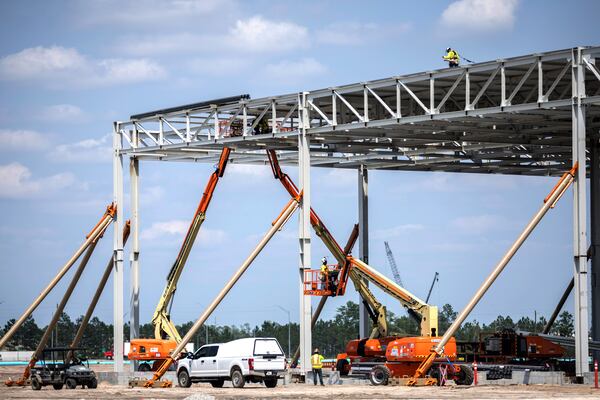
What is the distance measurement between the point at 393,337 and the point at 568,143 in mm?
12162

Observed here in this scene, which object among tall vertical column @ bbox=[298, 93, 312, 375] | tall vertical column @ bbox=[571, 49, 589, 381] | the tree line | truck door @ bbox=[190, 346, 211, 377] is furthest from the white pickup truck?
the tree line

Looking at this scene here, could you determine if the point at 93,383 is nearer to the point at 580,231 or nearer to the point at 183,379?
the point at 183,379

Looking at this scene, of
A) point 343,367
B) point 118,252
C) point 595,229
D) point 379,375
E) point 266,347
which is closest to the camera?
point 266,347

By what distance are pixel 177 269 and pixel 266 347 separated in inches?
507

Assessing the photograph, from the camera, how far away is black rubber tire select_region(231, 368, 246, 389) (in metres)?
50.9

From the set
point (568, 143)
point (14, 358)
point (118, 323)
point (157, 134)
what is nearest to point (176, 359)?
point (118, 323)

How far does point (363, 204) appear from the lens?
6956 centimetres

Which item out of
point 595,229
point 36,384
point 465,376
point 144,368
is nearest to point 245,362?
point 465,376

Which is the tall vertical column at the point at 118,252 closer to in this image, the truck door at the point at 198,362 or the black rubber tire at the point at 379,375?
the truck door at the point at 198,362

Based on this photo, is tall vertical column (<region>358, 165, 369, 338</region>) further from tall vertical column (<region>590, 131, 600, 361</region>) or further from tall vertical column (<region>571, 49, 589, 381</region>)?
tall vertical column (<region>571, 49, 589, 381</region>)

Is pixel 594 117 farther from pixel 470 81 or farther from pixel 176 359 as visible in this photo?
pixel 176 359

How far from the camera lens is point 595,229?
59.2 m

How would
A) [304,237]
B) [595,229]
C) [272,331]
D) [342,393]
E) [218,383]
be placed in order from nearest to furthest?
1. [342,393]
2. [218,383]
3. [304,237]
4. [595,229]
5. [272,331]

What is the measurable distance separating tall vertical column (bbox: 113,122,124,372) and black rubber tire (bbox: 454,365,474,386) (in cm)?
1999
